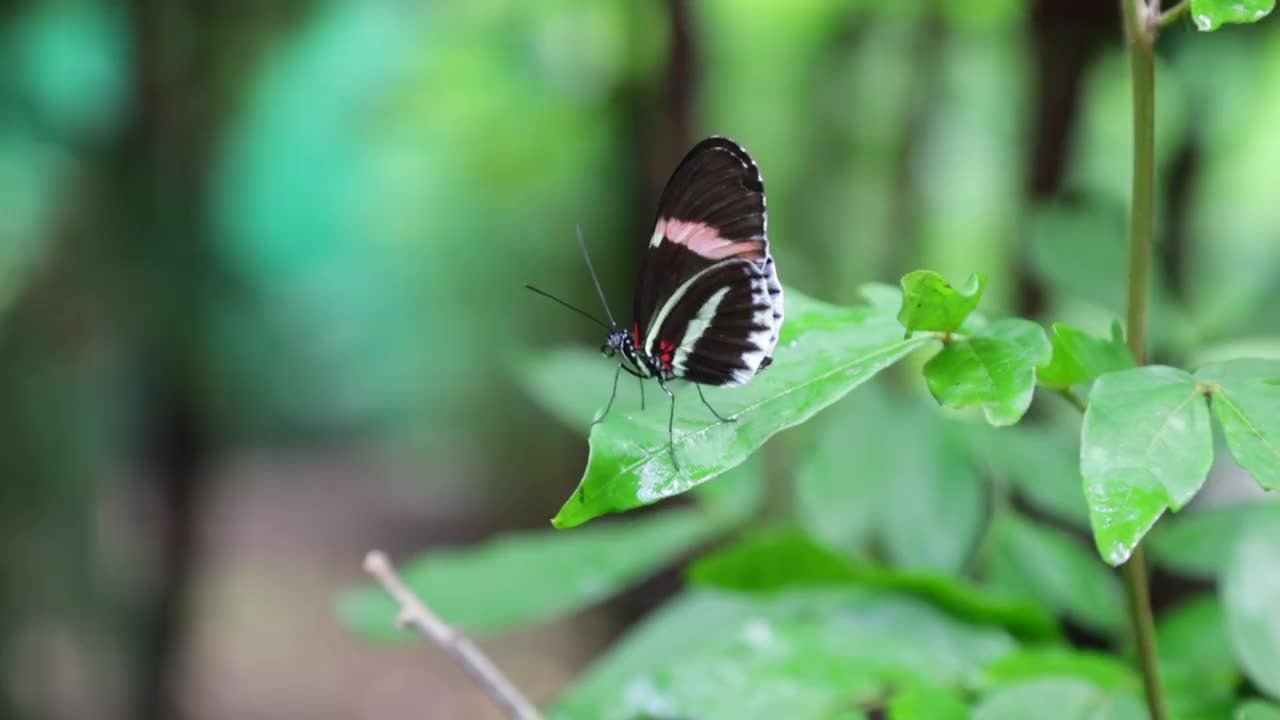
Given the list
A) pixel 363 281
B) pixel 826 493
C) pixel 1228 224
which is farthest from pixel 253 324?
pixel 826 493

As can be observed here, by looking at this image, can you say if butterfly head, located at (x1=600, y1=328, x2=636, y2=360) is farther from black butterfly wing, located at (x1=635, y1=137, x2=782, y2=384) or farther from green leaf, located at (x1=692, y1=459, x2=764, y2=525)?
green leaf, located at (x1=692, y1=459, x2=764, y2=525)

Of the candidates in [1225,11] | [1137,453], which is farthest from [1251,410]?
[1225,11]

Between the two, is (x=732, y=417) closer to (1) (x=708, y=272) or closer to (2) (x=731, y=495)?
(1) (x=708, y=272)

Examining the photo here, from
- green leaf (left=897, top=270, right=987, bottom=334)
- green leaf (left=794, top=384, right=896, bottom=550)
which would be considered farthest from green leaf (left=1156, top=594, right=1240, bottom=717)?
green leaf (left=897, top=270, right=987, bottom=334)

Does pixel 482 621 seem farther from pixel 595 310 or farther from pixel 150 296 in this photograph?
pixel 595 310

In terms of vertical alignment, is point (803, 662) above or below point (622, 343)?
below

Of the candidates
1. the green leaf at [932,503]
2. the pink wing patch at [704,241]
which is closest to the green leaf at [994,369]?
the pink wing patch at [704,241]
